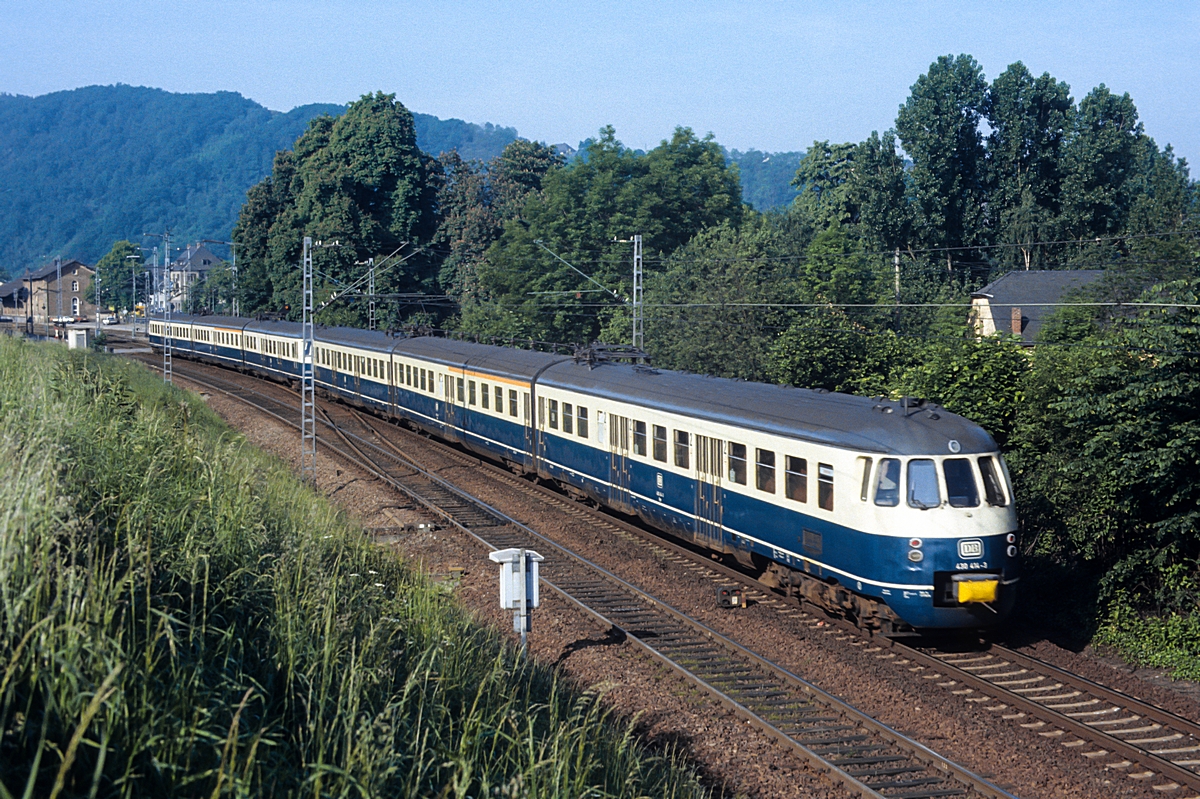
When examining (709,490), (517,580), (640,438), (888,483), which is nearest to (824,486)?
(888,483)

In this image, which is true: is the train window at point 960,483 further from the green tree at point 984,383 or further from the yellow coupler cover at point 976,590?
the green tree at point 984,383

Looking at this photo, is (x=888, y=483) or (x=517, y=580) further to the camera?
(x=888, y=483)

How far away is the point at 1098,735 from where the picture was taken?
35.4ft

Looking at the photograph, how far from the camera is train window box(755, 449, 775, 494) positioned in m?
15.2

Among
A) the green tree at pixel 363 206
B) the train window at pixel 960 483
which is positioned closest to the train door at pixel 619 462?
the train window at pixel 960 483

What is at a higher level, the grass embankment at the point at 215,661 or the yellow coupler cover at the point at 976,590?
the grass embankment at the point at 215,661

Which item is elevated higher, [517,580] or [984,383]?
[984,383]

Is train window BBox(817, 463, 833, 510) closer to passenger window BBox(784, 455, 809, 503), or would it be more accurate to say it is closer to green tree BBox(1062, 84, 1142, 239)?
passenger window BBox(784, 455, 809, 503)

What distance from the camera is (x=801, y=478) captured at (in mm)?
14562

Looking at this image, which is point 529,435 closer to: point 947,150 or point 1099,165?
point 947,150

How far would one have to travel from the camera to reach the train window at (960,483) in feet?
42.9

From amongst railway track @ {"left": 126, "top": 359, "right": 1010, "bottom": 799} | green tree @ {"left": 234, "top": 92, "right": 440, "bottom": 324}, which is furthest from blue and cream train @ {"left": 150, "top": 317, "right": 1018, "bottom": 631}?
green tree @ {"left": 234, "top": 92, "right": 440, "bottom": 324}

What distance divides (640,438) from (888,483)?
7.10 m

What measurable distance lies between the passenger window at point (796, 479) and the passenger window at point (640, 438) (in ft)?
16.1
